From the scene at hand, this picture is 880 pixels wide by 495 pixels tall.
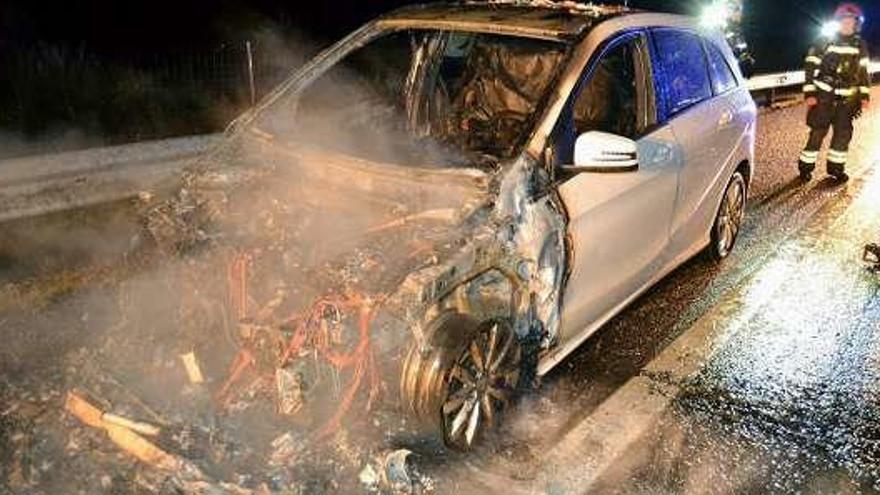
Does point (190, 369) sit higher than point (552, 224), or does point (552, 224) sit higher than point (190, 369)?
point (552, 224)

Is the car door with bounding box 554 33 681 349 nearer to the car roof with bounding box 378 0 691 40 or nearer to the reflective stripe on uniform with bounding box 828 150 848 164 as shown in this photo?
the car roof with bounding box 378 0 691 40

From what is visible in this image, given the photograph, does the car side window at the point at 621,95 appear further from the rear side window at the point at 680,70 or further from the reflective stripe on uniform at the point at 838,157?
the reflective stripe on uniform at the point at 838,157

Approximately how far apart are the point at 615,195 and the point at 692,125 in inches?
42.7

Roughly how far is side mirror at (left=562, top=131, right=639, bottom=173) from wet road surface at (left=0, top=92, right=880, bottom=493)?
1.14 meters

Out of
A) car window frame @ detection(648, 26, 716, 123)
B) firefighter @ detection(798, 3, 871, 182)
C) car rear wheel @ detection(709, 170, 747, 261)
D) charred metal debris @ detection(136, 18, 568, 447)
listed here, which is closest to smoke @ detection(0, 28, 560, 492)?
charred metal debris @ detection(136, 18, 568, 447)

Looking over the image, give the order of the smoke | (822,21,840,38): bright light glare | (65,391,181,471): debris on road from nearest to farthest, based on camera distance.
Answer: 1. (65,391,181,471): debris on road
2. the smoke
3. (822,21,840,38): bright light glare

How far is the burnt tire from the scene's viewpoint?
295 cm

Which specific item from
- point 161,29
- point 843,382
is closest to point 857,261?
point 843,382

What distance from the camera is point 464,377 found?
3143 millimetres

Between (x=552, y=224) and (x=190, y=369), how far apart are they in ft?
5.33

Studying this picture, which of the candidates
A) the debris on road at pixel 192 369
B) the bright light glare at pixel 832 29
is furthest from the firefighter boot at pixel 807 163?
the debris on road at pixel 192 369

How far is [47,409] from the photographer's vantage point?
10.3ft

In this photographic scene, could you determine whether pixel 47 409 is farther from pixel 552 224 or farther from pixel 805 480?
pixel 805 480

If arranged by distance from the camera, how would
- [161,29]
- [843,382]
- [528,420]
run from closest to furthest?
1. [528,420]
2. [843,382]
3. [161,29]
